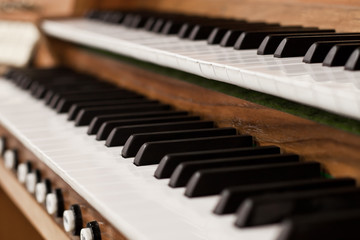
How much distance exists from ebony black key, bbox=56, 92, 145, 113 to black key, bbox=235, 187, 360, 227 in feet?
3.11

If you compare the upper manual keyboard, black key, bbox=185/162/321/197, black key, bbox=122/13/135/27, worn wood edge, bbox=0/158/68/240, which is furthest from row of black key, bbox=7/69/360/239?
black key, bbox=122/13/135/27

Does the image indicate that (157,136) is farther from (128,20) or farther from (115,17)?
(115,17)

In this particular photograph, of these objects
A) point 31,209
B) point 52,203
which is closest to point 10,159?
point 31,209

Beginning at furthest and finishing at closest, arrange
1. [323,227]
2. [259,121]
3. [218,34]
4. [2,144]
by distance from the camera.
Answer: [2,144], [218,34], [259,121], [323,227]

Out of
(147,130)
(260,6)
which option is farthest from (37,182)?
(260,6)

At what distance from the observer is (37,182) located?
4.99 ft

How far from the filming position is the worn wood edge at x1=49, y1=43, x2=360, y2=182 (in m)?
0.91

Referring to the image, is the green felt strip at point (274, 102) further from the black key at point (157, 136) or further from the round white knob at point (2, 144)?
the round white knob at point (2, 144)

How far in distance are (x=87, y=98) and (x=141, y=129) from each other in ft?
1.52

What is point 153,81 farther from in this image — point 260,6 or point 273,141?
point 273,141

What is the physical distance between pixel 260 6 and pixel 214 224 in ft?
3.16

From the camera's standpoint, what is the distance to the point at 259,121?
1147mm

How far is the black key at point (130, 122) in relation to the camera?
4.27 feet

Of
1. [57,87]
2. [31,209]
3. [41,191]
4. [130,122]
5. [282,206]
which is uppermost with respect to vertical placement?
[282,206]
